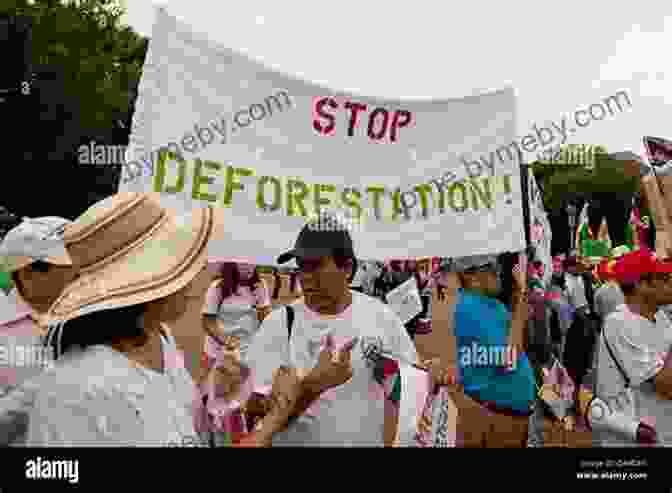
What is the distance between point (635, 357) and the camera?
147 inches

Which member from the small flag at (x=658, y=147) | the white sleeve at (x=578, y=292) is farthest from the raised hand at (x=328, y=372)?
the white sleeve at (x=578, y=292)

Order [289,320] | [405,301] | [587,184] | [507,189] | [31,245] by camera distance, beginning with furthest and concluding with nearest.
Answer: [587,184] → [405,301] → [507,189] → [31,245] → [289,320]

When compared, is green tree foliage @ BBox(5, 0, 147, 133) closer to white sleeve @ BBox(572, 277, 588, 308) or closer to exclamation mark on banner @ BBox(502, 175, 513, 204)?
white sleeve @ BBox(572, 277, 588, 308)

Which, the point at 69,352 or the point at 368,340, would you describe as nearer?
the point at 69,352

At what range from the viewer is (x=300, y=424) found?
295 cm

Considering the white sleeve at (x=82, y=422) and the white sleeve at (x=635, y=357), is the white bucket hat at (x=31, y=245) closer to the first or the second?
the white sleeve at (x=82, y=422)

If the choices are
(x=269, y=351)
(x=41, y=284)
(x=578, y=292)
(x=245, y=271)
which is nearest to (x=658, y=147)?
(x=269, y=351)

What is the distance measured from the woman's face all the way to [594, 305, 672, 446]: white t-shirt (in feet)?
9.89

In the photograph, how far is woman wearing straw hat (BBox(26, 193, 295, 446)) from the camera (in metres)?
1.87

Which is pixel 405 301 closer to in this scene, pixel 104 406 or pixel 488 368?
pixel 488 368

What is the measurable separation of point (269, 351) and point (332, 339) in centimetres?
25

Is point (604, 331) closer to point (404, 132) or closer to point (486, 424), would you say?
point (486, 424)

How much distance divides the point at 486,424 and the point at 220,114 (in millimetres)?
2143

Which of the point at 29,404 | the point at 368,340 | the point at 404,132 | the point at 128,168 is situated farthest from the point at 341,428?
the point at 404,132
